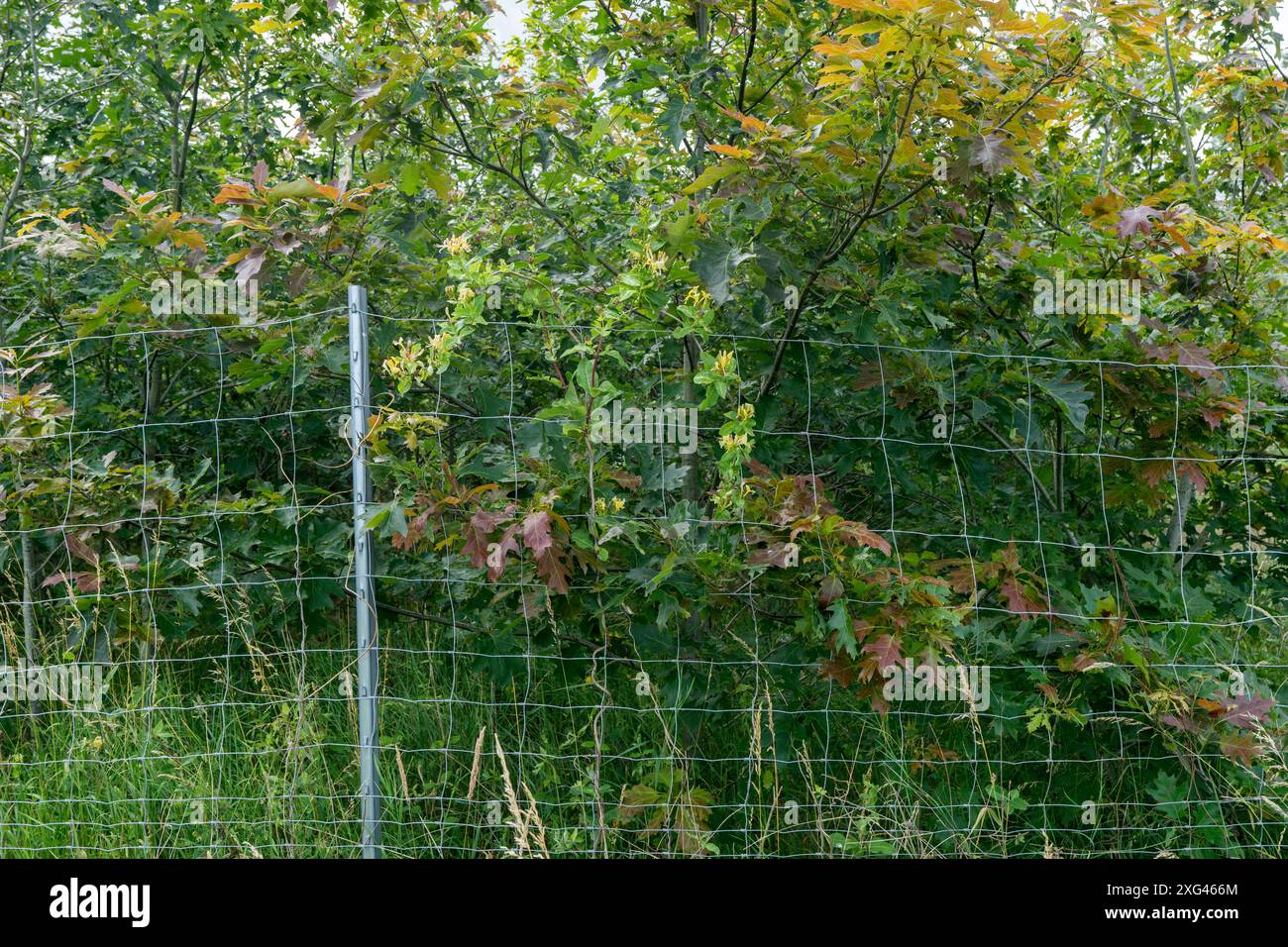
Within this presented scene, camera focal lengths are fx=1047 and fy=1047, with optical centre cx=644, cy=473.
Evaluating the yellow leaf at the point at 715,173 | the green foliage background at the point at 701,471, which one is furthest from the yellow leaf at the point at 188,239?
the yellow leaf at the point at 715,173

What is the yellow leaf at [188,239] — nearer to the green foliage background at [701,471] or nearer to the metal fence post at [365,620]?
the green foliage background at [701,471]

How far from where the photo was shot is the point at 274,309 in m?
3.60

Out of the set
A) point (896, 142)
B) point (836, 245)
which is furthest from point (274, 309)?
point (896, 142)

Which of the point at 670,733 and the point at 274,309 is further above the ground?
the point at 274,309

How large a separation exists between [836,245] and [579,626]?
4.96 ft

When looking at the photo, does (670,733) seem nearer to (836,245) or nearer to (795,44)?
(836,245)
